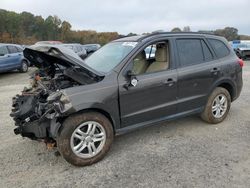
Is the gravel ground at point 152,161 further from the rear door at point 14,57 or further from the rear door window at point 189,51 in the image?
the rear door at point 14,57

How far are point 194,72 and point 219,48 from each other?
976 millimetres

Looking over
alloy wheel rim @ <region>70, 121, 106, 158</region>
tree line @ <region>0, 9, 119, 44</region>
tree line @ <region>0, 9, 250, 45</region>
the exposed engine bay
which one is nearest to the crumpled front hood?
the exposed engine bay

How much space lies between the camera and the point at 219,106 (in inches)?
211

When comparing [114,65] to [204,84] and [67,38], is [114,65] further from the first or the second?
[67,38]

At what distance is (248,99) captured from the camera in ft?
24.0

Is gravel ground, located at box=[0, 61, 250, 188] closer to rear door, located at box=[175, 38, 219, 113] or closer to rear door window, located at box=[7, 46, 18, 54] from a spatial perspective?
rear door, located at box=[175, 38, 219, 113]

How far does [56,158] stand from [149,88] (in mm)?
1738

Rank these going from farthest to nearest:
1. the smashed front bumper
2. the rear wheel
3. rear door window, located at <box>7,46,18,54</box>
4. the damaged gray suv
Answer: the rear wheel < rear door window, located at <box>7,46,18,54</box> < the damaged gray suv < the smashed front bumper

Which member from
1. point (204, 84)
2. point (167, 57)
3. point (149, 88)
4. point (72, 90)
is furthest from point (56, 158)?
point (204, 84)

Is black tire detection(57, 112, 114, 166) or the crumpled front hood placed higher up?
the crumpled front hood

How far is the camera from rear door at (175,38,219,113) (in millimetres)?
4715

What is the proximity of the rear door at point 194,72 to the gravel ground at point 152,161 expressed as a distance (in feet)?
1.89

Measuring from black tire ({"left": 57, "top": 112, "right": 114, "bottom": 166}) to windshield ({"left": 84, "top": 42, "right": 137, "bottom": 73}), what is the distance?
2.50 ft

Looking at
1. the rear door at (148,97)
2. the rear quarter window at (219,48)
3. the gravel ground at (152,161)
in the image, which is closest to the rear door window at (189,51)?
the rear door at (148,97)
